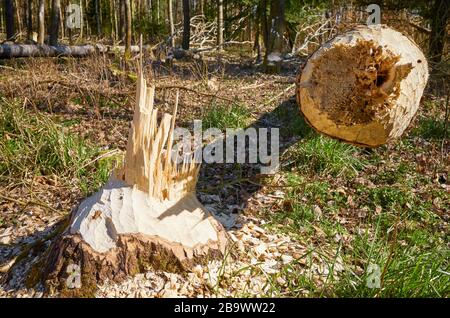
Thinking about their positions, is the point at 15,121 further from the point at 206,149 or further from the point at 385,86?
the point at 385,86

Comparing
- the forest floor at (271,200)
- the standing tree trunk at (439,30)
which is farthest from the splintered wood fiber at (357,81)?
the standing tree trunk at (439,30)

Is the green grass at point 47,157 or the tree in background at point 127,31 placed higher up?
the tree in background at point 127,31

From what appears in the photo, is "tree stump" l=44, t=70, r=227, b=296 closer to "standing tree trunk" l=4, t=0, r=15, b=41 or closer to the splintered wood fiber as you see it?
the splintered wood fiber

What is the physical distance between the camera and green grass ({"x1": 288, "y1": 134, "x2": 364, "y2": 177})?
13.9 ft

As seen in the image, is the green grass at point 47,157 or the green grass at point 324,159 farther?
the green grass at point 324,159

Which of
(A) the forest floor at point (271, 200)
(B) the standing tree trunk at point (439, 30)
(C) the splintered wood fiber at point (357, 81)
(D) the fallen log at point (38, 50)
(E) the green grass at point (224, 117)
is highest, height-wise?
(B) the standing tree trunk at point (439, 30)

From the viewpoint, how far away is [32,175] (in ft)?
12.6

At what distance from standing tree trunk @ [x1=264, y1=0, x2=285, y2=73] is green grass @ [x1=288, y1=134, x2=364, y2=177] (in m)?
5.53

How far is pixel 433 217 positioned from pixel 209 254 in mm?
2386

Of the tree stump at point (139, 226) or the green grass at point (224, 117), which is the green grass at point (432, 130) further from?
the tree stump at point (139, 226)

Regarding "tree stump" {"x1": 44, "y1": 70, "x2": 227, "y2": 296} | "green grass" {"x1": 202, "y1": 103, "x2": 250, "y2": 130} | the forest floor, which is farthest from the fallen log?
"tree stump" {"x1": 44, "y1": 70, "x2": 227, "y2": 296}

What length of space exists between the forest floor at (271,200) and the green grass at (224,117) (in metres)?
0.02

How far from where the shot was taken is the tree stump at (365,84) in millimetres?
2465

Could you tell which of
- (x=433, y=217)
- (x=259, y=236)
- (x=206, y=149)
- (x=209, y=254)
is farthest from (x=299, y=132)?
(x=209, y=254)
